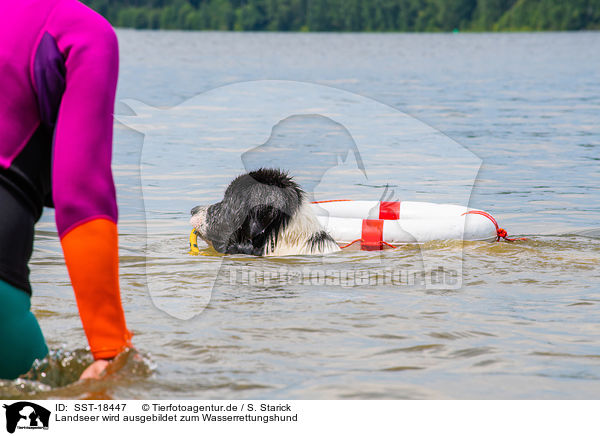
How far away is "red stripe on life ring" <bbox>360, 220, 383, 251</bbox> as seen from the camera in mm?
6098

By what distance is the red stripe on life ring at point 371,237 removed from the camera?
20.0ft

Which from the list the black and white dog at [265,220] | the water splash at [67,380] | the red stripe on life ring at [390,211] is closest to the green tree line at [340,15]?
the red stripe on life ring at [390,211]

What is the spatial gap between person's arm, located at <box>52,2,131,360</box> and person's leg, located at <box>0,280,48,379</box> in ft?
0.74

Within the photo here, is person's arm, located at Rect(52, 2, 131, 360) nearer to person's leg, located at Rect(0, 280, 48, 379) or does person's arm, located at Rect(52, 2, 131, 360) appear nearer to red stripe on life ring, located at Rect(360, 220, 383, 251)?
person's leg, located at Rect(0, 280, 48, 379)

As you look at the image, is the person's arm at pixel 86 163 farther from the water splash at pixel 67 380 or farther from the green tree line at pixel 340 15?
the green tree line at pixel 340 15

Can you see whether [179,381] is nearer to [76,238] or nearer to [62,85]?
[76,238]

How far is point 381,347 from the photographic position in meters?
3.62

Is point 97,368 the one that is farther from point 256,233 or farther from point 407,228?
point 407,228

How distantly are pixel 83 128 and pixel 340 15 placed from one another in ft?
303

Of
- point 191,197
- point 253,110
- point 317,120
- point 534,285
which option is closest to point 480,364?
point 534,285

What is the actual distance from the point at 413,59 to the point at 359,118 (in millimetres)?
31163

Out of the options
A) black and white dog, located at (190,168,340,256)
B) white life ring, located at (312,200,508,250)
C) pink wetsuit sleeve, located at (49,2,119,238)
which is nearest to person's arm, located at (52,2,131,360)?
pink wetsuit sleeve, located at (49,2,119,238)
